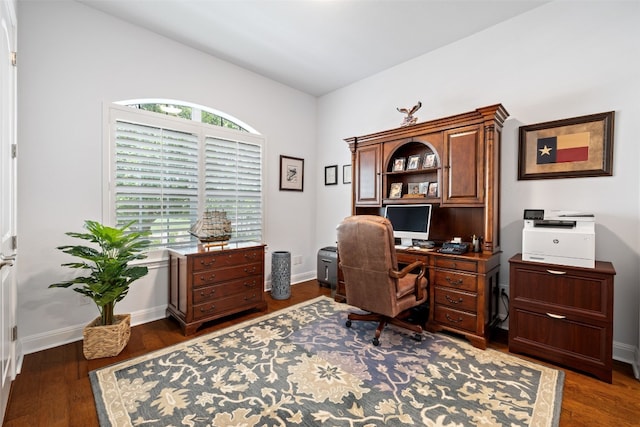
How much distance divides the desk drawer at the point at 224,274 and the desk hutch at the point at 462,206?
5.34 ft

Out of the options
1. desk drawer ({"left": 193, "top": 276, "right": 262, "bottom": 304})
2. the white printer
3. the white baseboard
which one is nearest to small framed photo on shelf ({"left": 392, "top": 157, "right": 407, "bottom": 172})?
the white printer

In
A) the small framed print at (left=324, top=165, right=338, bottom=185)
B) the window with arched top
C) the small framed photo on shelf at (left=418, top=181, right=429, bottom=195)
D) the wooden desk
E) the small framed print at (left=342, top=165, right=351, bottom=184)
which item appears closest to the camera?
the wooden desk

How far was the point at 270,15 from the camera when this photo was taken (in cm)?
275

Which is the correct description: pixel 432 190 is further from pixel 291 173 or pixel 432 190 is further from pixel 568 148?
pixel 291 173

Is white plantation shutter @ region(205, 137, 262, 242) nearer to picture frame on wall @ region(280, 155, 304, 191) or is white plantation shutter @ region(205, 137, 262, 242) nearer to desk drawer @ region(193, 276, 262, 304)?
picture frame on wall @ region(280, 155, 304, 191)

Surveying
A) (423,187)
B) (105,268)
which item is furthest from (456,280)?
(105,268)

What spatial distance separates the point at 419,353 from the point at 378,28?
10.4 ft

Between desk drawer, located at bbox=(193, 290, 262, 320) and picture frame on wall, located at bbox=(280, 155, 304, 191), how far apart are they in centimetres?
171

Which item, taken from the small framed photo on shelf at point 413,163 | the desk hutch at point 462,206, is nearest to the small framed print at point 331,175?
the desk hutch at point 462,206

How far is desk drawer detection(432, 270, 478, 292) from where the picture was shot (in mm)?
2516

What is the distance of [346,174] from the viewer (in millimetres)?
4297

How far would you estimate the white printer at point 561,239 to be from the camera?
210 centimetres

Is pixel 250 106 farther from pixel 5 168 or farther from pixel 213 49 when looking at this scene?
pixel 5 168

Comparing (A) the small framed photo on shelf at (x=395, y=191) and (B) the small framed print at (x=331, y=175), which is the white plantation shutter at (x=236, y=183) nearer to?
(B) the small framed print at (x=331, y=175)
